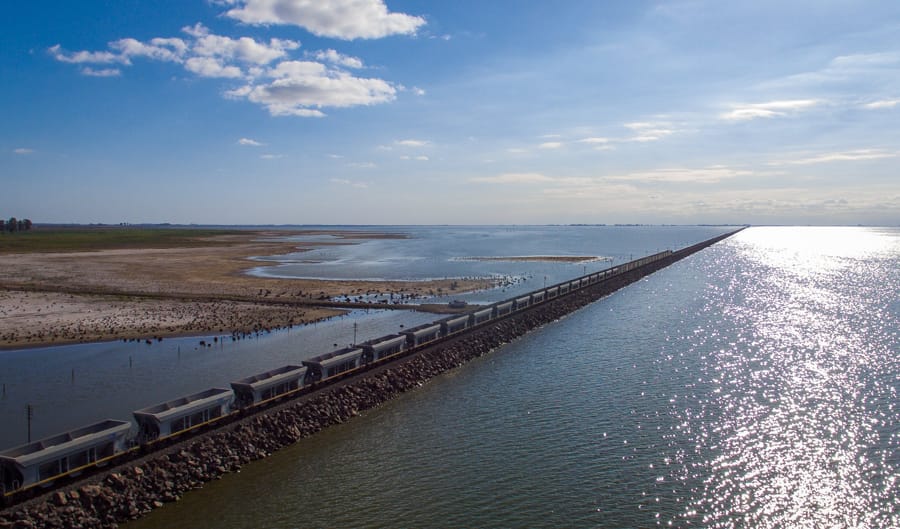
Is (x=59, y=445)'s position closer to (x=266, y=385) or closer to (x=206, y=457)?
(x=206, y=457)

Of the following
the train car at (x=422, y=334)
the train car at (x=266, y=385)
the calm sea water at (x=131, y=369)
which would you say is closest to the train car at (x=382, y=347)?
the train car at (x=422, y=334)

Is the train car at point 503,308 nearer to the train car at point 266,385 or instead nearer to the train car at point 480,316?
the train car at point 480,316

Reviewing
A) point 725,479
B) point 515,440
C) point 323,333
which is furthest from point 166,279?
point 725,479

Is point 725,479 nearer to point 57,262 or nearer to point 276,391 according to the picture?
point 276,391

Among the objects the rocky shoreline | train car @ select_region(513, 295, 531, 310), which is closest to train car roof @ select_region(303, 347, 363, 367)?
the rocky shoreline

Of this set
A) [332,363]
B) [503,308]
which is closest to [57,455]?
[332,363]
